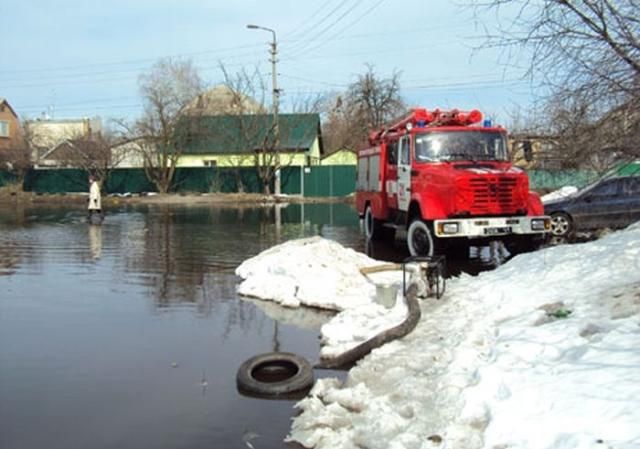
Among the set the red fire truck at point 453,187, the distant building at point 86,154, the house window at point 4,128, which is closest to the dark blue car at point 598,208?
the red fire truck at point 453,187

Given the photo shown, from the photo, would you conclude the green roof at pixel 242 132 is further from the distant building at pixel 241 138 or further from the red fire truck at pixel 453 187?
the red fire truck at pixel 453 187

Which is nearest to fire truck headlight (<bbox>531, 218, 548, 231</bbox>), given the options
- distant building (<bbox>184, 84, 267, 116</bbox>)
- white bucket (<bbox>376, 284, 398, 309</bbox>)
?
white bucket (<bbox>376, 284, 398, 309</bbox>)

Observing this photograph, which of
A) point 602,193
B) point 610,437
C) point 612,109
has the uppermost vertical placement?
point 612,109

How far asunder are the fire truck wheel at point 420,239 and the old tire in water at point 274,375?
6745 mm

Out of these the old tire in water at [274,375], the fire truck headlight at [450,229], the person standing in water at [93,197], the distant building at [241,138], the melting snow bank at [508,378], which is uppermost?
the distant building at [241,138]

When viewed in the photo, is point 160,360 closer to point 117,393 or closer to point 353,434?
point 117,393

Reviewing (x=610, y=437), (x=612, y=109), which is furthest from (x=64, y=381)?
(x=612, y=109)

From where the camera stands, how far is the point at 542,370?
504 centimetres

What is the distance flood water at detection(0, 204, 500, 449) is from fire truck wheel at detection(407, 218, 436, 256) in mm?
801

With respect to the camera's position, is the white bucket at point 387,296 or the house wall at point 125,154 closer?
the white bucket at point 387,296

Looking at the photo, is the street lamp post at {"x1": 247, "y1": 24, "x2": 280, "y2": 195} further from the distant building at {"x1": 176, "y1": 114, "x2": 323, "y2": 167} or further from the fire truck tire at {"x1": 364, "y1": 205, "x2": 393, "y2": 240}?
the fire truck tire at {"x1": 364, "y1": 205, "x2": 393, "y2": 240}

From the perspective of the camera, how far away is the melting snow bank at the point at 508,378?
13.8ft

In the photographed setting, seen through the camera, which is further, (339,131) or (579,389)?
(339,131)

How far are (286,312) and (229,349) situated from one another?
1.91 meters
